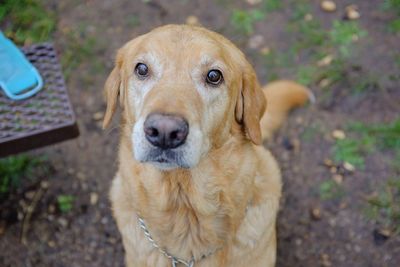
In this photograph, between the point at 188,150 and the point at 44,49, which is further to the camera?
the point at 44,49

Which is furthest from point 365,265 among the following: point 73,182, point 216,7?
point 216,7

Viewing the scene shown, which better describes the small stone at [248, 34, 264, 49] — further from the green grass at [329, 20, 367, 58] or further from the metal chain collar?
the metal chain collar

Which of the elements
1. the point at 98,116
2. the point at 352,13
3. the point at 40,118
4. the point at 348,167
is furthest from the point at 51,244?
the point at 352,13

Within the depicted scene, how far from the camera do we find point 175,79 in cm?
258

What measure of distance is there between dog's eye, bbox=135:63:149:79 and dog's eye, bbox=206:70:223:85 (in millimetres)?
325

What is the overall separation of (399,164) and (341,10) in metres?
1.71

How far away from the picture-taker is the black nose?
2.28m

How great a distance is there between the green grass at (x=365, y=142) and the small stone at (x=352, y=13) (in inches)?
47.2

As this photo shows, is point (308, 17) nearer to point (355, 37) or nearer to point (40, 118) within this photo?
point (355, 37)

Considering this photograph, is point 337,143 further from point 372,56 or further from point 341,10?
point 341,10

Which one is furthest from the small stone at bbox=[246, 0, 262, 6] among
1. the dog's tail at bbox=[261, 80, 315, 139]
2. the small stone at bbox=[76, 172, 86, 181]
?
the small stone at bbox=[76, 172, 86, 181]

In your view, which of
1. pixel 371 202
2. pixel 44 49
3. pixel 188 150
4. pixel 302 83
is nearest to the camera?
pixel 188 150

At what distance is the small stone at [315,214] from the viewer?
3957 millimetres

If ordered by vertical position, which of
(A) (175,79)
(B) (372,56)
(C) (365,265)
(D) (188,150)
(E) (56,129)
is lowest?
(C) (365,265)
